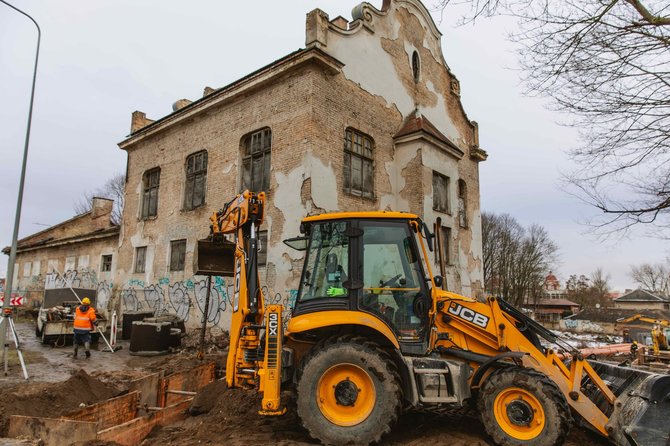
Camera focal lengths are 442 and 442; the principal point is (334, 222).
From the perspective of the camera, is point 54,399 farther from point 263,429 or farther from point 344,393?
point 344,393

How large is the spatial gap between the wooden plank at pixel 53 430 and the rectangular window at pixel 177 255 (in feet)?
37.8

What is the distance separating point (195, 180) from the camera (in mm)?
16859

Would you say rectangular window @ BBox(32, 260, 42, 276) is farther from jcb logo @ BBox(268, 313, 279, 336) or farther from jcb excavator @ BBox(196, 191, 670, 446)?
jcb logo @ BBox(268, 313, 279, 336)

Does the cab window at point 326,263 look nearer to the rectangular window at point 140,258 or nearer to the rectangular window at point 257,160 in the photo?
the rectangular window at point 257,160

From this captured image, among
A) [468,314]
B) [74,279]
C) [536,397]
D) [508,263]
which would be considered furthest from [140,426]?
[508,263]

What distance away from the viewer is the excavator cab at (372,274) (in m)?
5.42

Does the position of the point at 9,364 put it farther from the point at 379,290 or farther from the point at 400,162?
the point at 400,162

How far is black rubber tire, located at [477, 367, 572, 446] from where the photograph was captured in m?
4.70

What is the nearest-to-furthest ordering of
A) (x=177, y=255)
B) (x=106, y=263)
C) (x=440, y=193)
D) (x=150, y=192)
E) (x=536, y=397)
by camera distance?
1. (x=536, y=397)
2. (x=440, y=193)
3. (x=177, y=255)
4. (x=150, y=192)
5. (x=106, y=263)

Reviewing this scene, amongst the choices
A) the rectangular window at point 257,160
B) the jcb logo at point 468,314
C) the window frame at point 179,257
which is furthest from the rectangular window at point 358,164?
the jcb logo at point 468,314

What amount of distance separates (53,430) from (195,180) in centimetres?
1266

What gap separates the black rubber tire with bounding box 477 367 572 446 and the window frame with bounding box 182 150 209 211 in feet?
43.4

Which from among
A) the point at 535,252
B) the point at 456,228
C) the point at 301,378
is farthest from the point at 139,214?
the point at 535,252

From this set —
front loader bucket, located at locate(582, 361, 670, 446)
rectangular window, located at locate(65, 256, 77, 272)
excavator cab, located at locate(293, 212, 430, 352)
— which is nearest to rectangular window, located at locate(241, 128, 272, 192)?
excavator cab, located at locate(293, 212, 430, 352)
